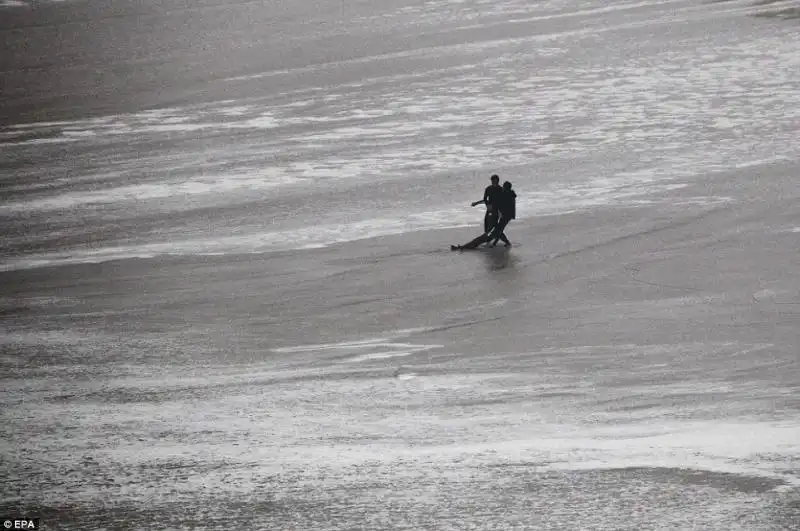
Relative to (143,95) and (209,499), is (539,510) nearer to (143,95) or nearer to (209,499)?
(209,499)

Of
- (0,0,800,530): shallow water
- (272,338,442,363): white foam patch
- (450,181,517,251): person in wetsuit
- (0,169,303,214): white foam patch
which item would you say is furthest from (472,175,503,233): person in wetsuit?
(0,169,303,214): white foam patch

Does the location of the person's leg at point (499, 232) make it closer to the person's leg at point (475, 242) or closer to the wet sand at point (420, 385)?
the person's leg at point (475, 242)

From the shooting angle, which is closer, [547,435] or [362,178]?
[547,435]

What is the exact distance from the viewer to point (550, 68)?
44.0 metres

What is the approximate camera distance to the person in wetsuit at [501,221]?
22656 mm

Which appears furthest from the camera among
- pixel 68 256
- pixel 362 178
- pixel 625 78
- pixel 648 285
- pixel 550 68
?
pixel 550 68

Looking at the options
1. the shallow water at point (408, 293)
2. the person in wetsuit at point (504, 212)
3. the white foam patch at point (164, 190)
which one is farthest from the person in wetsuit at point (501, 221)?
the white foam patch at point (164, 190)

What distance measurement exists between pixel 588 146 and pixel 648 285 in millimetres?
13378

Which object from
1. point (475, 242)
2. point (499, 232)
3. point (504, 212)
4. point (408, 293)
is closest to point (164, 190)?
point (475, 242)

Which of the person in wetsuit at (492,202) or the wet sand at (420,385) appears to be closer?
the wet sand at (420,385)

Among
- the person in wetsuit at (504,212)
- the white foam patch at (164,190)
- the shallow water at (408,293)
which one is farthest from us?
the white foam patch at (164,190)

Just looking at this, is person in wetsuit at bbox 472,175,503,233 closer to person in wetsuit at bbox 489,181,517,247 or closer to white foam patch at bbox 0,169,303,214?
person in wetsuit at bbox 489,181,517,247

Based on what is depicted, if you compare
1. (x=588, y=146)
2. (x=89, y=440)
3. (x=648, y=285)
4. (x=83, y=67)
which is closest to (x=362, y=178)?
(x=588, y=146)

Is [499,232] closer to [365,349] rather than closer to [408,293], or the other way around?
[408,293]
